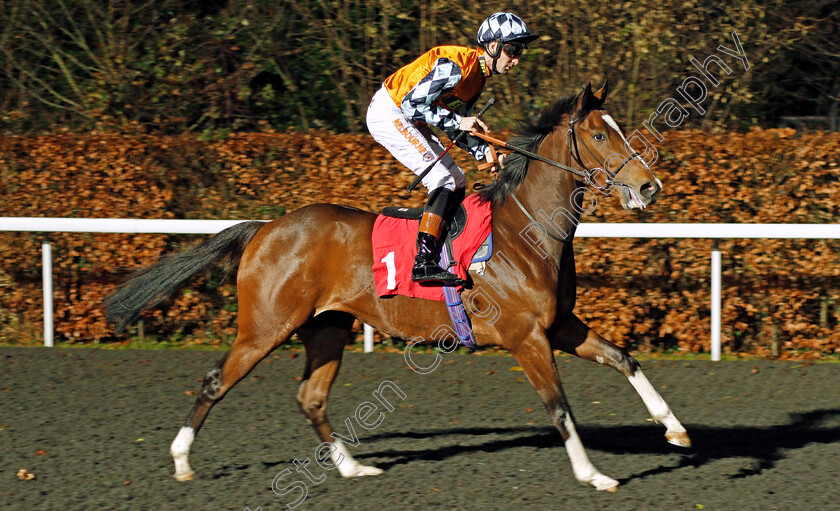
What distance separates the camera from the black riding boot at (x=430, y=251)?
4.30 m

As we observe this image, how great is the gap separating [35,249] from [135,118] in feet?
5.82

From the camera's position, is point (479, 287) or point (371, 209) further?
point (371, 209)

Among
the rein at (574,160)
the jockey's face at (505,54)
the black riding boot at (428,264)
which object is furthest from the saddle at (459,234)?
the jockey's face at (505,54)

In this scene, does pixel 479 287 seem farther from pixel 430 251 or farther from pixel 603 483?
pixel 603 483

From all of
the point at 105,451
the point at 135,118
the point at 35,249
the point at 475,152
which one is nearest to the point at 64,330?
the point at 35,249

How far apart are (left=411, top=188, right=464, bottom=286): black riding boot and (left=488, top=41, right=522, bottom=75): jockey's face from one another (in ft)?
2.54

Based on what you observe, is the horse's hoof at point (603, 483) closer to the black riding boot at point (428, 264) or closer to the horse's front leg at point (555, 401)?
the horse's front leg at point (555, 401)

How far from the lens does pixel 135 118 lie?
8.96 metres

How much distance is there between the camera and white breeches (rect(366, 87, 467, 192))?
4473mm

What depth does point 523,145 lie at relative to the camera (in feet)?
14.8

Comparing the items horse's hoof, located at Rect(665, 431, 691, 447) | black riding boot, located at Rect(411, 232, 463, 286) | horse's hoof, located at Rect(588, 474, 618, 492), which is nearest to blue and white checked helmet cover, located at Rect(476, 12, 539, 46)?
black riding boot, located at Rect(411, 232, 463, 286)

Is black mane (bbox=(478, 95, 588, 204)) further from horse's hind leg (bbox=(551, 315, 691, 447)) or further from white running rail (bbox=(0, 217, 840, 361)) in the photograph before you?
white running rail (bbox=(0, 217, 840, 361))

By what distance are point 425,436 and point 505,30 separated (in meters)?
2.34

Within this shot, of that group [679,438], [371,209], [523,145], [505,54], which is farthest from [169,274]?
[371,209]
